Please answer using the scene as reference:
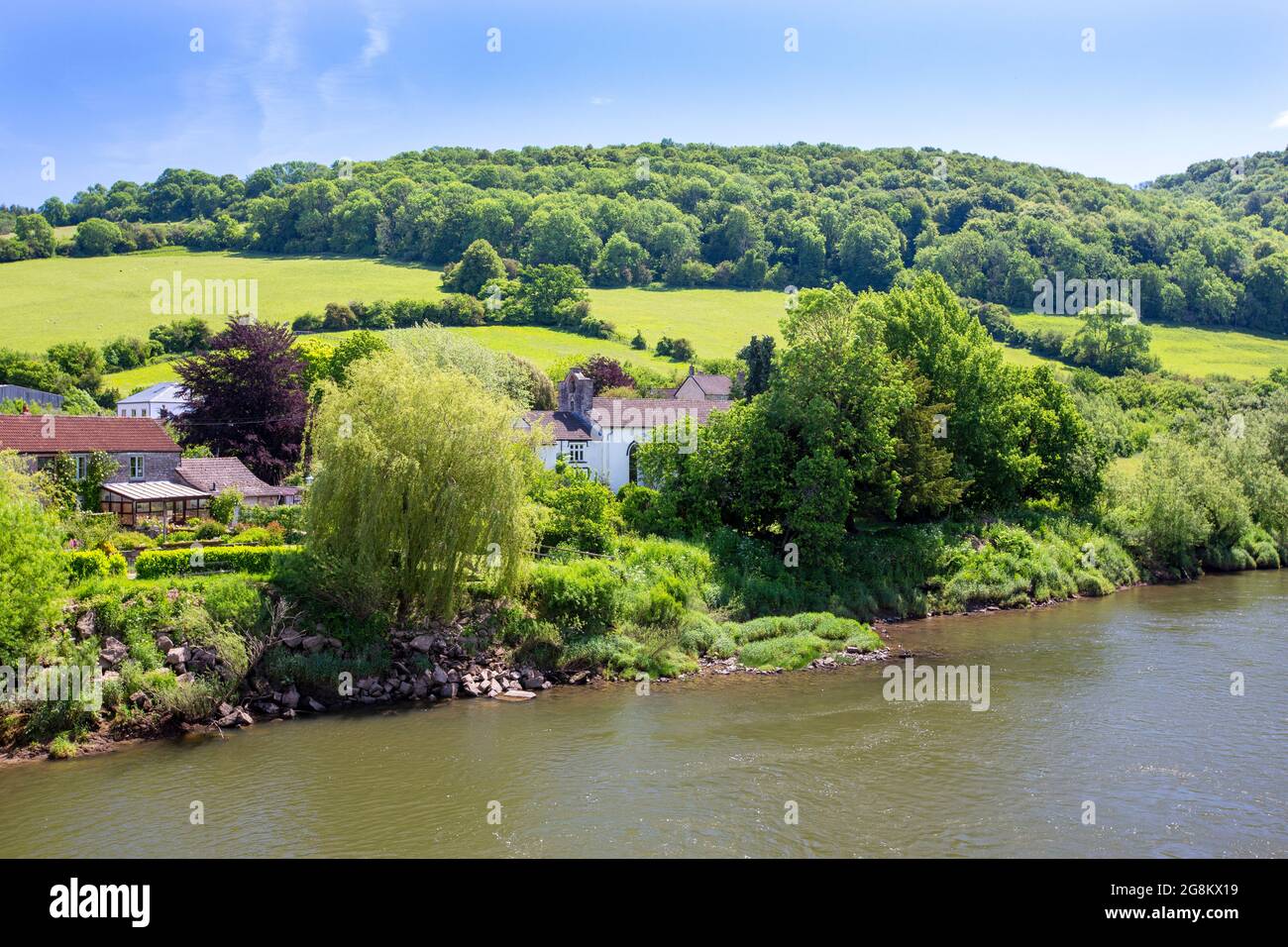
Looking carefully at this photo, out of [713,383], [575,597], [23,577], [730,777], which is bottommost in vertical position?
[730,777]

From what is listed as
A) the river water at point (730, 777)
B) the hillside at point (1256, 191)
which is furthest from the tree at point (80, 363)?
the hillside at point (1256, 191)

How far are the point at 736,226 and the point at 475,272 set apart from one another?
39057 mm

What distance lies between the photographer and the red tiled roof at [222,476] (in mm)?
43906

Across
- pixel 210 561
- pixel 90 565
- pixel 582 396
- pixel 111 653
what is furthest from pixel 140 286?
pixel 111 653

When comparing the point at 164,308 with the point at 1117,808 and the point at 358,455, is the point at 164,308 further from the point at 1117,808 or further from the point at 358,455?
the point at 1117,808

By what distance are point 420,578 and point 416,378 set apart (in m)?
6.15

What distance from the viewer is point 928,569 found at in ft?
139

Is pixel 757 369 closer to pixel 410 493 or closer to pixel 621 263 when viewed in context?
pixel 410 493

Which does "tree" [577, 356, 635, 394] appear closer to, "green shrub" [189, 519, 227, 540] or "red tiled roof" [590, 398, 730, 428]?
"red tiled roof" [590, 398, 730, 428]

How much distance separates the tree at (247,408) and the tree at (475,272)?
5253 centimetres

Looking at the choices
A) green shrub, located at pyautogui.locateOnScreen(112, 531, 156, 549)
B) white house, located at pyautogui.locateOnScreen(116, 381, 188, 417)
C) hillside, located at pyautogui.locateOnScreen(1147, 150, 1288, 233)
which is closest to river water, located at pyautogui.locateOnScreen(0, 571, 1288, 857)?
green shrub, located at pyautogui.locateOnScreen(112, 531, 156, 549)

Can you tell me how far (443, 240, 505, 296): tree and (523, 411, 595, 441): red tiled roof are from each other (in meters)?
51.0

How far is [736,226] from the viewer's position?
12812 centimetres

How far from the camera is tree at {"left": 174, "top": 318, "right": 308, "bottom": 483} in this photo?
5241 cm
